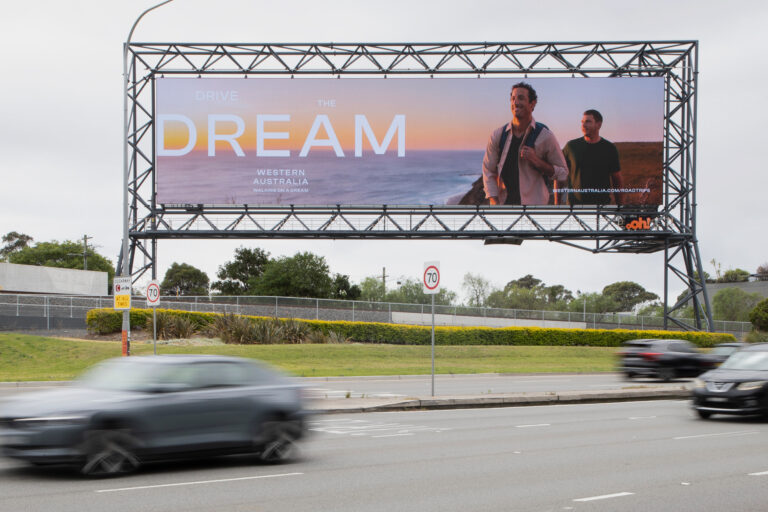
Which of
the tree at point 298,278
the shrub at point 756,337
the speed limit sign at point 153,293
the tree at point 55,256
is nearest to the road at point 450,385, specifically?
the speed limit sign at point 153,293

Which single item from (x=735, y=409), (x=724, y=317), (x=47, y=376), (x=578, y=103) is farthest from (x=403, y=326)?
(x=724, y=317)

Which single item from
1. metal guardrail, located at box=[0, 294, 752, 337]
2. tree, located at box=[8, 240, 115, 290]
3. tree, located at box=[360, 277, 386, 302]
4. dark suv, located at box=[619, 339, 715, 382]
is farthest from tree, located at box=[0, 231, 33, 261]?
dark suv, located at box=[619, 339, 715, 382]

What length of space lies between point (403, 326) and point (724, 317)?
49.7 meters

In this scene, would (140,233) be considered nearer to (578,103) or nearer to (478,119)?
(478,119)

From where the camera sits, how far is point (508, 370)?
35188mm

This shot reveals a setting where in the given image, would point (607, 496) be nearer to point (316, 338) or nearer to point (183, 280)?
point (316, 338)

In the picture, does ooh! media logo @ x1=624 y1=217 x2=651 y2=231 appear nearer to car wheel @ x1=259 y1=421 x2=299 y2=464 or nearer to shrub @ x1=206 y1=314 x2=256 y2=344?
shrub @ x1=206 y1=314 x2=256 y2=344

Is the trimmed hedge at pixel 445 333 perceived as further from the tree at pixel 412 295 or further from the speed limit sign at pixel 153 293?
the tree at pixel 412 295

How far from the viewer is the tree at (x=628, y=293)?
14862cm

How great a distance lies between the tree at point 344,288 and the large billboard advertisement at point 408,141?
1635 inches

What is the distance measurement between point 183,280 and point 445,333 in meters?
89.9

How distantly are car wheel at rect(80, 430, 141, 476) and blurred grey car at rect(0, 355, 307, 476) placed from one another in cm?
1

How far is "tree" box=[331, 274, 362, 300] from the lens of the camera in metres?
92.6

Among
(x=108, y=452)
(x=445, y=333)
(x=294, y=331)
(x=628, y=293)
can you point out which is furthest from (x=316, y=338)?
(x=628, y=293)
